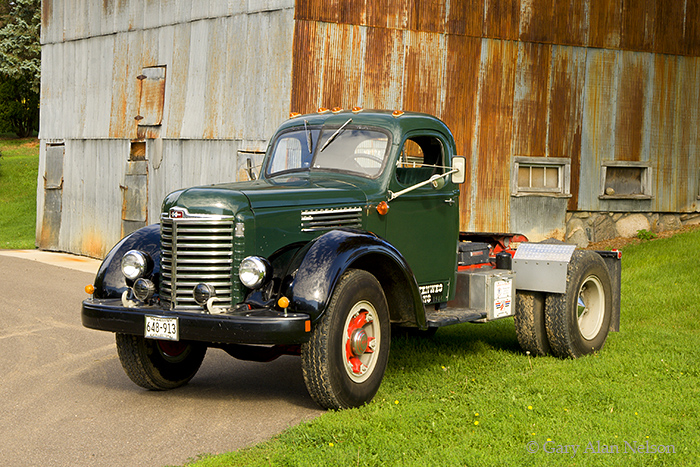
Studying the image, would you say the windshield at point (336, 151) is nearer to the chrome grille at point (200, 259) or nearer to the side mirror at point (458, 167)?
the side mirror at point (458, 167)

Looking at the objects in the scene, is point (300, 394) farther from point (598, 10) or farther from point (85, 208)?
point (85, 208)

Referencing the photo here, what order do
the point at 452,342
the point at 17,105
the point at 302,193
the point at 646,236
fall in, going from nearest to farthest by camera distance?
the point at 302,193 < the point at 452,342 < the point at 646,236 < the point at 17,105

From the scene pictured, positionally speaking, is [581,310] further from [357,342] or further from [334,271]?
[334,271]

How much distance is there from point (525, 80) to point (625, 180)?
289 cm

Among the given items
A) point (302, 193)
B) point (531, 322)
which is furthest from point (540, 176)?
point (302, 193)

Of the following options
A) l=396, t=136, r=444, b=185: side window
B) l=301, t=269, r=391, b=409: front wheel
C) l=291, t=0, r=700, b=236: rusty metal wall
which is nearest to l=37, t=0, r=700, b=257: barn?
l=291, t=0, r=700, b=236: rusty metal wall

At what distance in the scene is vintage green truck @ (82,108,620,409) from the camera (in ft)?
18.5

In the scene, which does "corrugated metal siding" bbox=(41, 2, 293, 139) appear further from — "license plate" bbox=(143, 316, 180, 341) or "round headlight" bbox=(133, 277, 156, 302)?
"license plate" bbox=(143, 316, 180, 341)

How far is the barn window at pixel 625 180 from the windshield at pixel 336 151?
9.29 meters

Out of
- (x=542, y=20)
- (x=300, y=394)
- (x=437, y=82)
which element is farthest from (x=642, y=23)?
(x=300, y=394)

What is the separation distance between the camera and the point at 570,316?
7551mm

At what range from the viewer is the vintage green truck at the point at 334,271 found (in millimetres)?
5637

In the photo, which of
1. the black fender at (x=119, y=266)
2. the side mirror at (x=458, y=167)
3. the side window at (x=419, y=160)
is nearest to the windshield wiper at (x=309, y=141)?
the side window at (x=419, y=160)

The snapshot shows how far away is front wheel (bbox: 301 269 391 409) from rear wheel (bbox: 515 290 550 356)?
2.05 m
